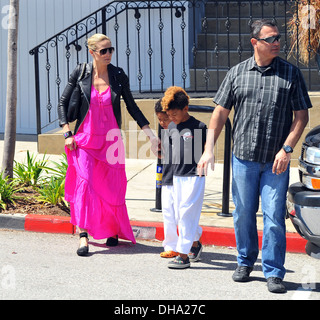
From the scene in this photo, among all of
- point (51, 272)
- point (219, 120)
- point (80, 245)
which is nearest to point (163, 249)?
point (80, 245)

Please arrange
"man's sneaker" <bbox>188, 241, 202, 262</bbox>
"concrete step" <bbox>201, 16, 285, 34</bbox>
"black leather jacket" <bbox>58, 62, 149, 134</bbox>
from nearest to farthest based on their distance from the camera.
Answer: "man's sneaker" <bbox>188, 241, 202, 262</bbox> → "black leather jacket" <bbox>58, 62, 149, 134</bbox> → "concrete step" <bbox>201, 16, 285, 34</bbox>

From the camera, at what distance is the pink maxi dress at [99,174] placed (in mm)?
6605

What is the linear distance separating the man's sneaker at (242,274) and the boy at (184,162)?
0.50 meters

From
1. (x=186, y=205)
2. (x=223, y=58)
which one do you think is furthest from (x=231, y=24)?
(x=186, y=205)

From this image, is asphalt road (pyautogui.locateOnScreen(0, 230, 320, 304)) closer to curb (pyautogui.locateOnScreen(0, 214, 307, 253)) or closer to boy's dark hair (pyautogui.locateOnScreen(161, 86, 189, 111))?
curb (pyautogui.locateOnScreen(0, 214, 307, 253))

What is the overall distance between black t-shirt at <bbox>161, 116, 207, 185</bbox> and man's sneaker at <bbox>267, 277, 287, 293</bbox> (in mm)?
1045

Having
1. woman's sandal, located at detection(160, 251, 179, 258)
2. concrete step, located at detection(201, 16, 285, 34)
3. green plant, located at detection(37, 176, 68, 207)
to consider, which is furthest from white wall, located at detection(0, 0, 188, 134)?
woman's sandal, located at detection(160, 251, 179, 258)

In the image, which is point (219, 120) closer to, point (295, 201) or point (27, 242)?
point (295, 201)

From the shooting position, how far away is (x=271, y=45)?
538cm

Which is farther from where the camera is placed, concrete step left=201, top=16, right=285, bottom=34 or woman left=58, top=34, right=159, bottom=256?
concrete step left=201, top=16, right=285, bottom=34

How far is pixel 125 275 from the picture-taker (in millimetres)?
5898

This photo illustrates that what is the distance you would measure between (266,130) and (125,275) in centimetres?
155

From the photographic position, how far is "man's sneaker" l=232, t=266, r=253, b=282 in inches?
224

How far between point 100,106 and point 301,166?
6.12 feet
